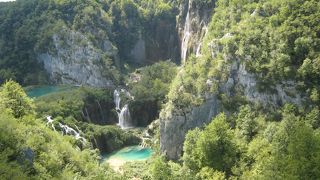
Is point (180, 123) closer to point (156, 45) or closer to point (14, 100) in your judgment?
point (14, 100)

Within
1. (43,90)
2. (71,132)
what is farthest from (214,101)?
(43,90)

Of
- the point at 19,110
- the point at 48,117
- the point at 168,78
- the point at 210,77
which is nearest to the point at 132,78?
the point at 168,78

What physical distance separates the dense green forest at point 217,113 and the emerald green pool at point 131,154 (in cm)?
205

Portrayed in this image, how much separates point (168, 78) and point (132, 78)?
17640mm

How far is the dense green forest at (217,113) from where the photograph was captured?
62.7m

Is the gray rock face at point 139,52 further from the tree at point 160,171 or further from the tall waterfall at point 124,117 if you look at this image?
the tree at point 160,171

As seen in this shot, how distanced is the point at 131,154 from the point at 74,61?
51.6m

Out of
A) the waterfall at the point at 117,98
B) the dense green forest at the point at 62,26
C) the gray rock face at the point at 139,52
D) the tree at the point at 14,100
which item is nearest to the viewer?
the tree at the point at 14,100

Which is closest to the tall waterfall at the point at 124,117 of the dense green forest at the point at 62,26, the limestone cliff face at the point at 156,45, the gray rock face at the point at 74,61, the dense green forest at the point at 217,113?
the dense green forest at the point at 217,113

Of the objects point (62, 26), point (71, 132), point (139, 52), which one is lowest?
point (71, 132)

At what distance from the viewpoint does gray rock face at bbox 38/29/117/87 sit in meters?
140

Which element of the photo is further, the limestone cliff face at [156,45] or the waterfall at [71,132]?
the limestone cliff face at [156,45]

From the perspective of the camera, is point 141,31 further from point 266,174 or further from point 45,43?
point 266,174

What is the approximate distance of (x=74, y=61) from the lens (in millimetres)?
143375
